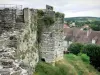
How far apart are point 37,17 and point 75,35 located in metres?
48.9

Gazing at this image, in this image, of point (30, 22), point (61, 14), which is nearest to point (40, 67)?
point (30, 22)

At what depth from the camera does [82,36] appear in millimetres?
71812

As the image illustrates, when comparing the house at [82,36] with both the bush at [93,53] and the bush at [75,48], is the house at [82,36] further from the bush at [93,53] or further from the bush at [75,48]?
the bush at [93,53]

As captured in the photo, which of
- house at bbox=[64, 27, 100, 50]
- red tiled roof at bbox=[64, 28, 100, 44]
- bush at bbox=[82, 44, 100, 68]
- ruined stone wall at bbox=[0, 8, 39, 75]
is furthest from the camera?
red tiled roof at bbox=[64, 28, 100, 44]

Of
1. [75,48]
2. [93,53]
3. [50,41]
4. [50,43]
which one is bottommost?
[75,48]

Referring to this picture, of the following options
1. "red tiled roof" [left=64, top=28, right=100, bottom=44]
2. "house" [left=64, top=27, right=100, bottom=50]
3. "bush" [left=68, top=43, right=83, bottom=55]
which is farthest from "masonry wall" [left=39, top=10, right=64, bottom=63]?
"red tiled roof" [left=64, top=28, right=100, bottom=44]

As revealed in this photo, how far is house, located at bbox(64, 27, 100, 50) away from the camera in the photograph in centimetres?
6862

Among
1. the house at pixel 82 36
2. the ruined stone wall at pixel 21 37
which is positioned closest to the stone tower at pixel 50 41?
the ruined stone wall at pixel 21 37

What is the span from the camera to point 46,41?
1040 inches

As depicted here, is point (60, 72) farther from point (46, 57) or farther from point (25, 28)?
point (25, 28)

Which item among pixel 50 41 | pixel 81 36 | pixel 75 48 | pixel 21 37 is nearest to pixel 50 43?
pixel 50 41

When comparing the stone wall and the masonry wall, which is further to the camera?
the masonry wall

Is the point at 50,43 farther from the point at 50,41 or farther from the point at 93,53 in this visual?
the point at 93,53

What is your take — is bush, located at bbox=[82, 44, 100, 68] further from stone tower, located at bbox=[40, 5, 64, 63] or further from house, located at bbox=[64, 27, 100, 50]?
house, located at bbox=[64, 27, 100, 50]
